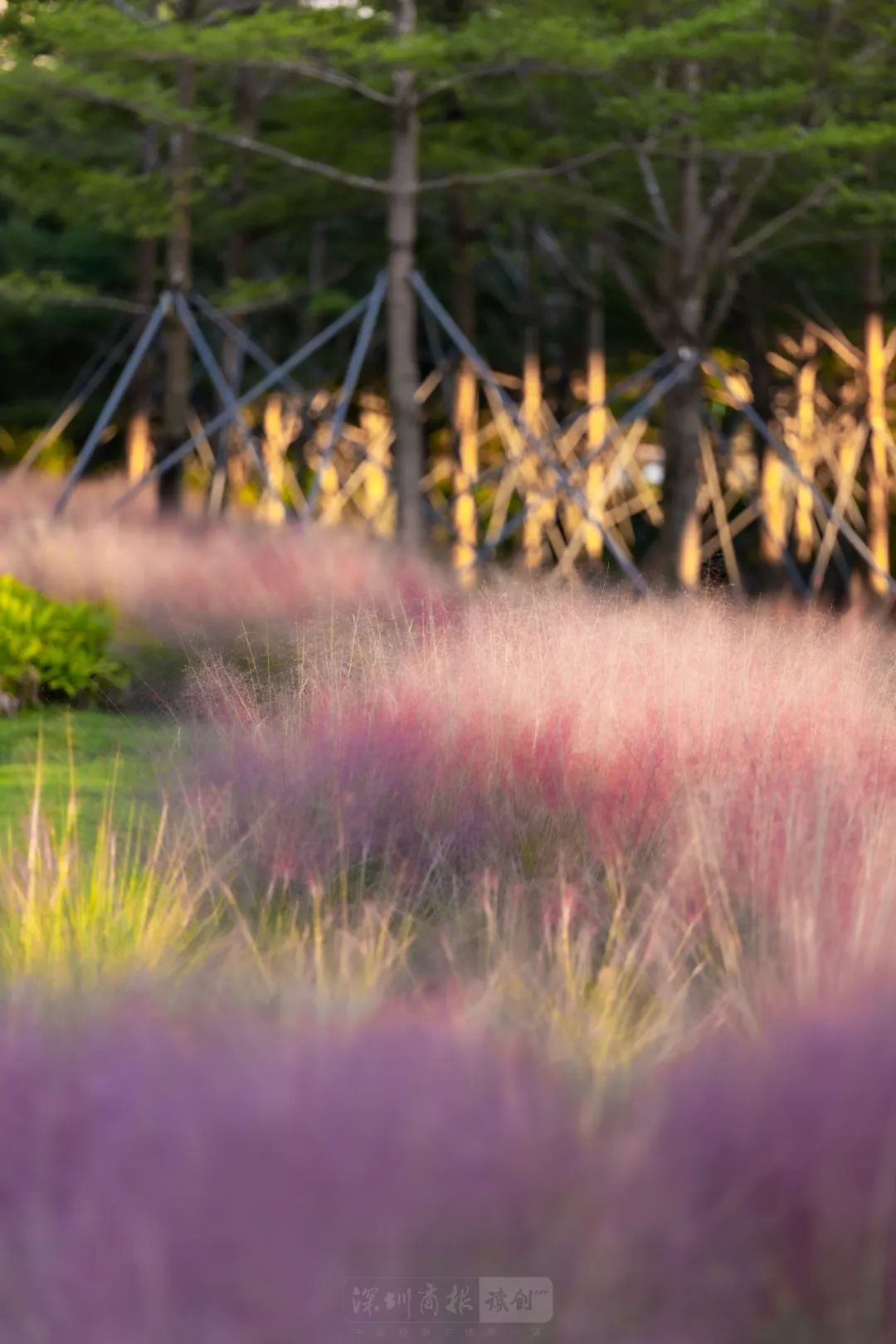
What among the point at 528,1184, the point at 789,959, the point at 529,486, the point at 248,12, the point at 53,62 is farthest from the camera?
the point at 529,486

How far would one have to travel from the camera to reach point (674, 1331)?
7.49 ft

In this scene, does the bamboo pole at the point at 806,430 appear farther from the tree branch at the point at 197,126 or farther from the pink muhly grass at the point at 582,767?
the pink muhly grass at the point at 582,767

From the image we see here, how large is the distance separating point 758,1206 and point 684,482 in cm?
1446

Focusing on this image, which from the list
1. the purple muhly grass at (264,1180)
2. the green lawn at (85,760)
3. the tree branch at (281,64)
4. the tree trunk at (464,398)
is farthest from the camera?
the tree trunk at (464,398)

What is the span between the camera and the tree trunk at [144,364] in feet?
66.1

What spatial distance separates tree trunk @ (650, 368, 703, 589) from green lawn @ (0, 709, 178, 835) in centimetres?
803

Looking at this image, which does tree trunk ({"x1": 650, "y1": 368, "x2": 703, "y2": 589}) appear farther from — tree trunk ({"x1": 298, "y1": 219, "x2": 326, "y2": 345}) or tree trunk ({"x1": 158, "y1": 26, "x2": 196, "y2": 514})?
tree trunk ({"x1": 298, "y1": 219, "x2": 326, "y2": 345})

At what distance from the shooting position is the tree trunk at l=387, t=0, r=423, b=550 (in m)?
14.9

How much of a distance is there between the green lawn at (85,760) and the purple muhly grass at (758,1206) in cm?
304

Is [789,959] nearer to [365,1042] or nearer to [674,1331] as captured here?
[365,1042]

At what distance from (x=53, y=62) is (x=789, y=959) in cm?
1330

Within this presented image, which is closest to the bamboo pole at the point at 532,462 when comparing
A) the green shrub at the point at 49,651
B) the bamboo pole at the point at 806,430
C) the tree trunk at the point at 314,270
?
the tree trunk at the point at 314,270

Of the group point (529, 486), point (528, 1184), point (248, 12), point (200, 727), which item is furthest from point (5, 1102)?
point (529, 486)

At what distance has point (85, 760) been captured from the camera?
795 cm
